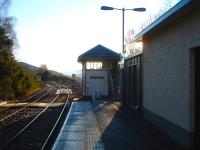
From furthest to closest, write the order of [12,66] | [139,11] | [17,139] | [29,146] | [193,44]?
[12,66] < [139,11] < [17,139] < [29,146] < [193,44]

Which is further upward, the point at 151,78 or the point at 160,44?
the point at 160,44

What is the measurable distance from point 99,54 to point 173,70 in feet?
84.0

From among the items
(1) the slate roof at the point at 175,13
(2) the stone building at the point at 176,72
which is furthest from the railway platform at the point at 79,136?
(1) the slate roof at the point at 175,13

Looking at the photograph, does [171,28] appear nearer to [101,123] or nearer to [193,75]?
[193,75]

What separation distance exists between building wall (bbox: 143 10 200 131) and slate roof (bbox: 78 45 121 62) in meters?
20.2

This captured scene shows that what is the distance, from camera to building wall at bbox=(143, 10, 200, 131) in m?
11.6

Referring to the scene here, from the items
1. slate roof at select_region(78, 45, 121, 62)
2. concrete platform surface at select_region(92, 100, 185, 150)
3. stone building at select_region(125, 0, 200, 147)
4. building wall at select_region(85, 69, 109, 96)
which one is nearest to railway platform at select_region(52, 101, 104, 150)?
concrete platform surface at select_region(92, 100, 185, 150)

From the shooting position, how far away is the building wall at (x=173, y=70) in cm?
1160

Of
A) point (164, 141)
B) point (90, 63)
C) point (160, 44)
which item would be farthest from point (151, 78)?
point (90, 63)

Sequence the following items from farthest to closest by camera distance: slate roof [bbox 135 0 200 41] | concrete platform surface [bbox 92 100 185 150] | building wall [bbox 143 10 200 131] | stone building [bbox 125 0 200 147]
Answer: concrete platform surface [bbox 92 100 185 150], building wall [bbox 143 10 200 131], stone building [bbox 125 0 200 147], slate roof [bbox 135 0 200 41]

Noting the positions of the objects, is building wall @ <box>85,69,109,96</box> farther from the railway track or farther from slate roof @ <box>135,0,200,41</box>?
slate roof @ <box>135,0,200,41</box>

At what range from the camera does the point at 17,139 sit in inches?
600

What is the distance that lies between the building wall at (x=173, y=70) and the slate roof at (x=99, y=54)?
20.2m

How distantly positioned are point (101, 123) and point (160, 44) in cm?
470
